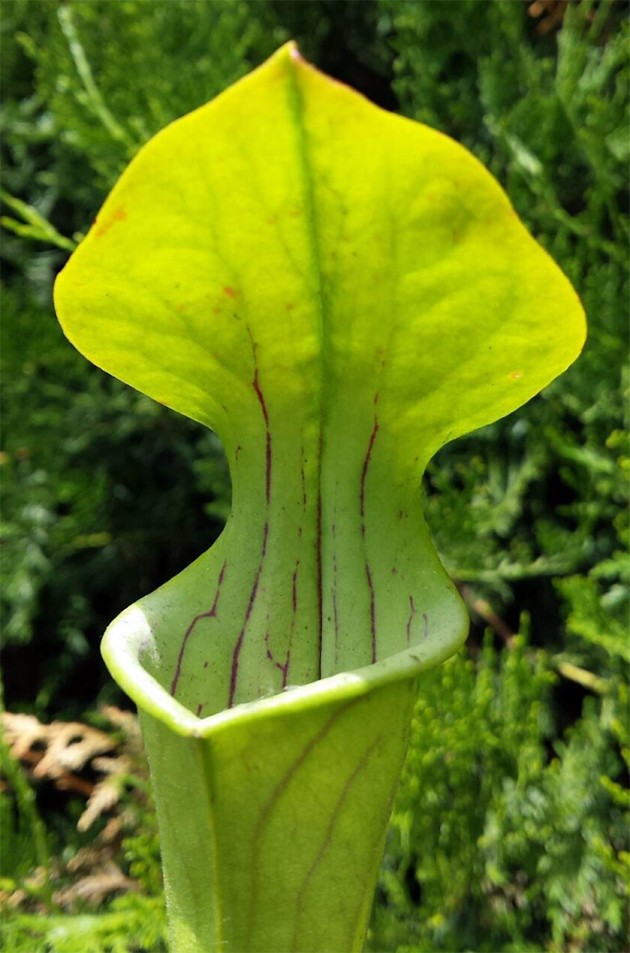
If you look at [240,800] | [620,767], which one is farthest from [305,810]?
[620,767]

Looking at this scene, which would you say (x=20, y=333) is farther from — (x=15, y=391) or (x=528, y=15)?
(x=528, y=15)

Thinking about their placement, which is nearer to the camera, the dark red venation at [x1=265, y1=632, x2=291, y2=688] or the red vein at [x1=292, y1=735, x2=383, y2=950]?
the red vein at [x1=292, y1=735, x2=383, y2=950]

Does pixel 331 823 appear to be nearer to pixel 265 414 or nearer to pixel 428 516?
pixel 265 414

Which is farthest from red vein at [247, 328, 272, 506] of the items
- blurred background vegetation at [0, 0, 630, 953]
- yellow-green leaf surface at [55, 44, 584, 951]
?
blurred background vegetation at [0, 0, 630, 953]

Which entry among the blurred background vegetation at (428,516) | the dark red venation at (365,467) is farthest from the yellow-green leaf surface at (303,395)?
the blurred background vegetation at (428,516)

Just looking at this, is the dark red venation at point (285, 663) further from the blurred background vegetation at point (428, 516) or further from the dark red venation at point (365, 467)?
the blurred background vegetation at point (428, 516)

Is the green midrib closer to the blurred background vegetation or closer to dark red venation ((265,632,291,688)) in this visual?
dark red venation ((265,632,291,688))
